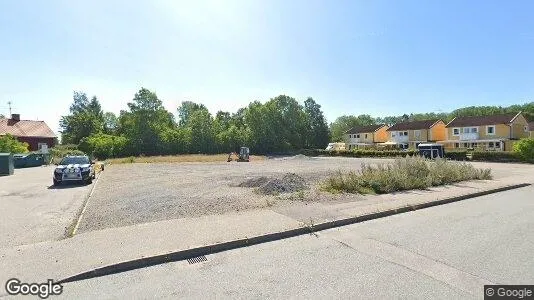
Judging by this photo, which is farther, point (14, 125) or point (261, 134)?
point (261, 134)

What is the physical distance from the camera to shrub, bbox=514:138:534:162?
31.5m

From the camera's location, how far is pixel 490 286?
4.59m

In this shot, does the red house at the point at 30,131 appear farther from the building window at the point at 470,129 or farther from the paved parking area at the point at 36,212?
the building window at the point at 470,129

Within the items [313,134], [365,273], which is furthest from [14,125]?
[365,273]

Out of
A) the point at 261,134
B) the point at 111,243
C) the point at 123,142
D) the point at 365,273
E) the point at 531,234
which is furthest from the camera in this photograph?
the point at 261,134

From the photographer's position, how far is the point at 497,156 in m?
34.6

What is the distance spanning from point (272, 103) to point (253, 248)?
2482 inches

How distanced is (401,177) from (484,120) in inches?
1850

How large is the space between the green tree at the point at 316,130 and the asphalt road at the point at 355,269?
6503cm

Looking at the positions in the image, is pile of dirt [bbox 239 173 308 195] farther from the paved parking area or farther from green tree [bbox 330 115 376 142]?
green tree [bbox 330 115 376 142]

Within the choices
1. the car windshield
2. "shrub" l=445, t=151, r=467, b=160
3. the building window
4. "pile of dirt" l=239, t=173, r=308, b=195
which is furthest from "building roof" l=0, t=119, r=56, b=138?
the building window

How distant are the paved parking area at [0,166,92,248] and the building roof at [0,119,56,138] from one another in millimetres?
40917

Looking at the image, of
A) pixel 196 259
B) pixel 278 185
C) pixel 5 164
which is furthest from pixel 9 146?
pixel 196 259

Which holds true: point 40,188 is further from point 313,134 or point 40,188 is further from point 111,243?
point 313,134
